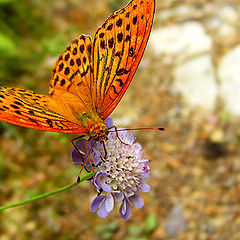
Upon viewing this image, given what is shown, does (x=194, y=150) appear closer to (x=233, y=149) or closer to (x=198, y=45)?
(x=233, y=149)

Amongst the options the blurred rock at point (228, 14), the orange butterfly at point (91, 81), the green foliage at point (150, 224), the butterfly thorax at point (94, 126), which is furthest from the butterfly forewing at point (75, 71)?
the blurred rock at point (228, 14)

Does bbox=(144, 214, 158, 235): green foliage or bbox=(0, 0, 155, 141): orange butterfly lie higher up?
bbox=(0, 0, 155, 141): orange butterfly

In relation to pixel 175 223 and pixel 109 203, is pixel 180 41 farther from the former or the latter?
pixel 109 203

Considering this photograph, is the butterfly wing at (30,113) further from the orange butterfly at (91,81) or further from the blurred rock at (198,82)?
the blurred rock at (198,82)

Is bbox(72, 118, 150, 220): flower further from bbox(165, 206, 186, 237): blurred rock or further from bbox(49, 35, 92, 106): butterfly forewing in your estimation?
bbox(165, 206, 186, 237): blurred rock

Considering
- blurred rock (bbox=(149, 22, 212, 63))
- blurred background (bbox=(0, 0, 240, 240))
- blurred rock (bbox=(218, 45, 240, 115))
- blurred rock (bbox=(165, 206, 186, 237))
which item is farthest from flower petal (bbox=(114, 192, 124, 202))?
blurred rock (bbox=(149, 22, 212, 63))

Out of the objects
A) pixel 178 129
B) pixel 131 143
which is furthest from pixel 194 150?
pixel 131 143
